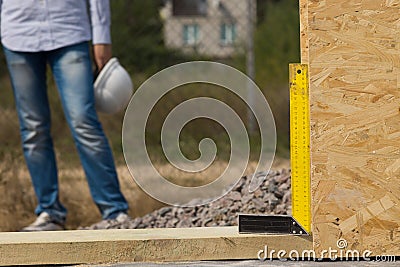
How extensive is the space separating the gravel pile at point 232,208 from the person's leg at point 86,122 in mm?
269

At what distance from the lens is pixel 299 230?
327cm

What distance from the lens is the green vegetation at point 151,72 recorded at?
7.65 meters

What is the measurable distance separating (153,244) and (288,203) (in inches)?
47.7

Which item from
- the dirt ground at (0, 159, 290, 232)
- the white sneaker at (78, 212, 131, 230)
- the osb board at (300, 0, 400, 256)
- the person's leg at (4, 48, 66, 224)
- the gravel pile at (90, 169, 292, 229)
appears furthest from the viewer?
the dirt ground at (0, 159, 290, 232)

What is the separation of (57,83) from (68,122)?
0.67ft

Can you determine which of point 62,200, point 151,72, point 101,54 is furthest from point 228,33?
point 101,54

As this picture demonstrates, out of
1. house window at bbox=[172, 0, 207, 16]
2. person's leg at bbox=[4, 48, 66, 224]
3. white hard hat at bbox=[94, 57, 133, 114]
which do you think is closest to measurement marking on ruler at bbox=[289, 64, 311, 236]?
white hard hat at bbox=[94, 57, 133, 114]

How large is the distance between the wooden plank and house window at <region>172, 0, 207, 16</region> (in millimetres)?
22605

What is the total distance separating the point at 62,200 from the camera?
539 centimetres

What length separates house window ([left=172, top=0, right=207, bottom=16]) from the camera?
26066 millimetres

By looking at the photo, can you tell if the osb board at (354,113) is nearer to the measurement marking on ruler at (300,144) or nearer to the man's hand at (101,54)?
the measurement marking on ruler at (300,144)

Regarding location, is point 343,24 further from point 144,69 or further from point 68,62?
point 144,69

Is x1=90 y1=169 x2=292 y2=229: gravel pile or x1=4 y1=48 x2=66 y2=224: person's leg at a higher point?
x1=4 y1=48 x2=66 y2=224: person's leg

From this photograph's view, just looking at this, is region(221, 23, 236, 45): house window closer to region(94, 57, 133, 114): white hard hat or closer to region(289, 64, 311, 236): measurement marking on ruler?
region(94, 57, 133, 114): white hard hat
